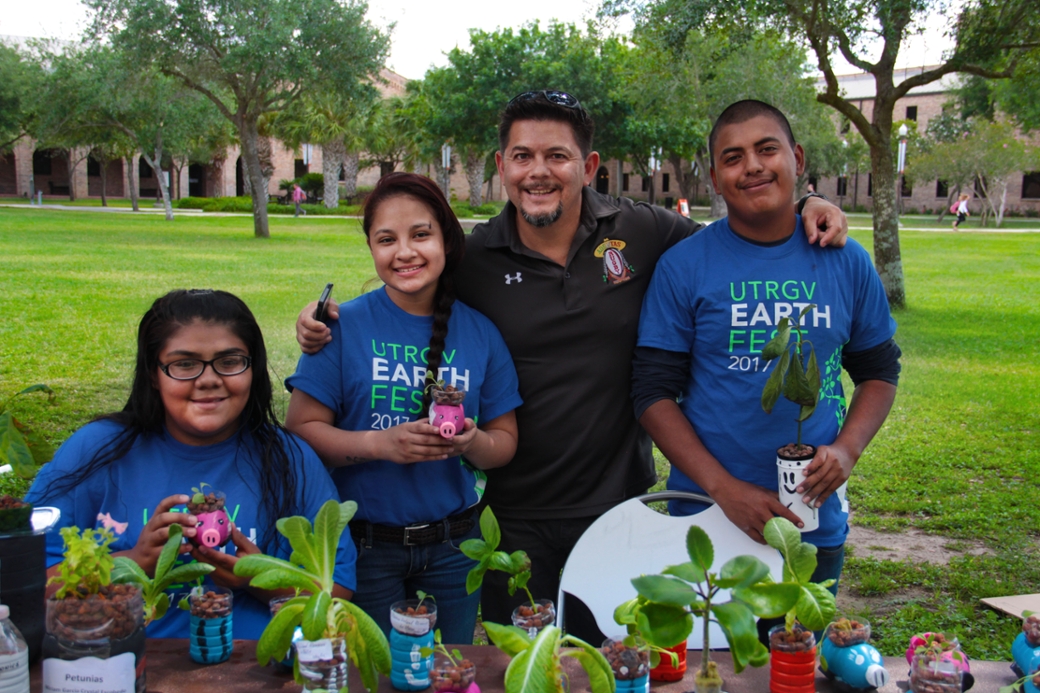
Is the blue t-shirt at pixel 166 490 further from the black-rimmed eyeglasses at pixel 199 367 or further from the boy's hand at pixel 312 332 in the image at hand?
the boy's hand at pixel 312 332

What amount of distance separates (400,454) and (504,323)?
67 centimetres

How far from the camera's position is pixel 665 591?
127 centimetres

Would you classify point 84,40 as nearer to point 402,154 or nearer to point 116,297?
point 116,297

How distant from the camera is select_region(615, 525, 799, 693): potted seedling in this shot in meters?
1.26

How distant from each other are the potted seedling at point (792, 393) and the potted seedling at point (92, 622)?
1348 mm

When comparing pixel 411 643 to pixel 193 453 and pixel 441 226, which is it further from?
pixel 441 226

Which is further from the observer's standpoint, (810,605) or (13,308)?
(13,308)

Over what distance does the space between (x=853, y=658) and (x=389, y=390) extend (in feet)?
4.37

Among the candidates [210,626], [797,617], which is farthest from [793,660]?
[210,626]

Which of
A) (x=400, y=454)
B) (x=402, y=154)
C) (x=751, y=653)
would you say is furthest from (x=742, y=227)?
(x=402, y=154)

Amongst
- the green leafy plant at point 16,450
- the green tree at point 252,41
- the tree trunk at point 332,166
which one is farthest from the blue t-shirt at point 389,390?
the tree trunk at point 332,166

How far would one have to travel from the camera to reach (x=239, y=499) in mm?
2174

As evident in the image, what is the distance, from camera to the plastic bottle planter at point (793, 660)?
1.64 m

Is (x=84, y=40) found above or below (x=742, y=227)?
above
